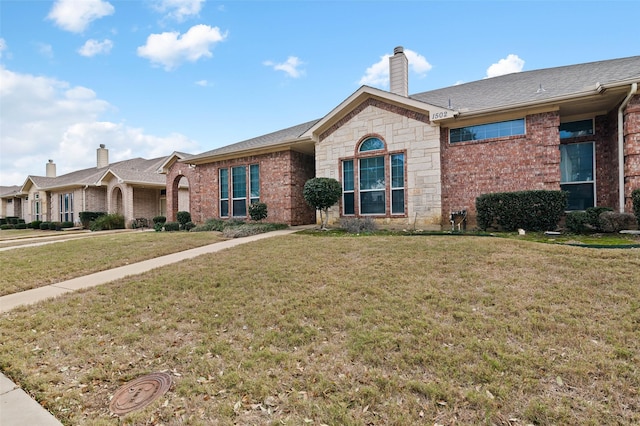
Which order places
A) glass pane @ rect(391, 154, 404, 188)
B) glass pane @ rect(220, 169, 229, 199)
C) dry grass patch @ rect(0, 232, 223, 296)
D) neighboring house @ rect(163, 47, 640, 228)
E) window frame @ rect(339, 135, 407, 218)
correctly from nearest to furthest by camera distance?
1. dry grass patch @ rect(0, 232, 223, 296)
2. neighboring house @ rect(163, 47, 640, 228)
3. glass pane @ rect(391, 154, 404, 188)
4. window frame @ rect(339, 135, 407, 218)
5. glass pane @ rect(220, 169, 229, 199)

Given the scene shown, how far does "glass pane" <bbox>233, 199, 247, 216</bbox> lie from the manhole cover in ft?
43.3

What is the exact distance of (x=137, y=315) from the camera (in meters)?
4.47

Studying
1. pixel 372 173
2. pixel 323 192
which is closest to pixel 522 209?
pixel 372 173

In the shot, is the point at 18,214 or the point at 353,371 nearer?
the point at 353,371

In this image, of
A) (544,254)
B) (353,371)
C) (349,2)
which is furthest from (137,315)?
(349,2)

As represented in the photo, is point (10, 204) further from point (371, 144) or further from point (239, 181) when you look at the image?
point (371, 144)

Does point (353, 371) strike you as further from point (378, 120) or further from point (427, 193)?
point (378, 120)

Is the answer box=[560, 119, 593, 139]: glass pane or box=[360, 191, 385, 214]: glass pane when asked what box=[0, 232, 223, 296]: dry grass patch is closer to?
box=[360, 191, 385, 214]: glass pane

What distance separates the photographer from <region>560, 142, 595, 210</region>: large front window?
10328 millimetres

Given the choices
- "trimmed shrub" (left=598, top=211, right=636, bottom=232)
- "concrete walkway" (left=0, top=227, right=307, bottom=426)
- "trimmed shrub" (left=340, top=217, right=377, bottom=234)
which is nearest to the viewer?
"concrete walkway" (left=0, top=227, right=307, bottom=426)

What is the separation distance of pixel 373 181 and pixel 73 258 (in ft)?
33.4

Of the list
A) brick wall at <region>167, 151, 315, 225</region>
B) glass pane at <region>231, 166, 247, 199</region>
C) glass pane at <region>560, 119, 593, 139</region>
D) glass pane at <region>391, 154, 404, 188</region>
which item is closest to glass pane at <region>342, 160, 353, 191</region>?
glass pane at <region>391, 154, 404, 188</region>

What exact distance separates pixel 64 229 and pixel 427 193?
2606 cm

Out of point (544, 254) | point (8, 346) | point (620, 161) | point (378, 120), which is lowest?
point (8, 346)
